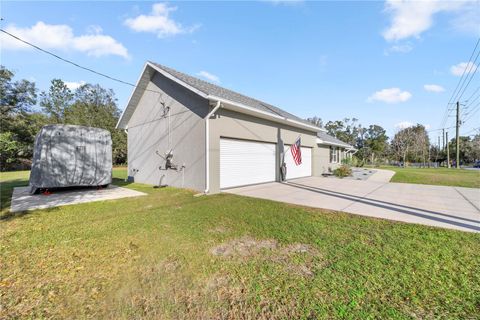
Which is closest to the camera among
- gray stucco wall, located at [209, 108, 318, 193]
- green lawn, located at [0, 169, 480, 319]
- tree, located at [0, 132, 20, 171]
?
green lawn, located at [0, 169, 480, 319]

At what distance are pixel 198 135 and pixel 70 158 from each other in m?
5.01

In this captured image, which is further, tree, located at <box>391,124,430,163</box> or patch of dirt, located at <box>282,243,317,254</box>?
tree, located at <box>391,124,430,163</box>

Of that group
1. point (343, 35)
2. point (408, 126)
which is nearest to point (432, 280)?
point (343, 35)

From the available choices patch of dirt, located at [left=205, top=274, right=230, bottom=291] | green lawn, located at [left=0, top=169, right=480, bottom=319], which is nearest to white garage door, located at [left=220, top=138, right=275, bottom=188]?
green lawn, located at [left=0, top=169, right=480, bottom=319]

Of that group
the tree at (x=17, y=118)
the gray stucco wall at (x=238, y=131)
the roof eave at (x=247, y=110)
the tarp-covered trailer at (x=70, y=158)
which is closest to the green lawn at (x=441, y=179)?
the gray stucco wall at (x=238, y=131)

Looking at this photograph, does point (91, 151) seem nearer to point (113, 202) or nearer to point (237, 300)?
point (113, 202)

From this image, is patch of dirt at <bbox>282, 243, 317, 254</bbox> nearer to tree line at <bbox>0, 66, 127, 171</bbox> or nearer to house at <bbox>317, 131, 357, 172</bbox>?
house at <bbox>317, 131, 357, 172</bbox>

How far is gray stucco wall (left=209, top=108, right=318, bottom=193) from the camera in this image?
27.2 feet

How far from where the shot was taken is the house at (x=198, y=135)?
8320 mm

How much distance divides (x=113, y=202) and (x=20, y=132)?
29145 millimetres

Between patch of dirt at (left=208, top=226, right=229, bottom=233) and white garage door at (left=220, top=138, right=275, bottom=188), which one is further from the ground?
white garage door at (left=220, top=138, right=275, bottom=188)

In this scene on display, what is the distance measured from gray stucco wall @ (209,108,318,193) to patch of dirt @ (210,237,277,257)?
464cm

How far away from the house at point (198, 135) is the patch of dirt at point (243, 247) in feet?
15.0

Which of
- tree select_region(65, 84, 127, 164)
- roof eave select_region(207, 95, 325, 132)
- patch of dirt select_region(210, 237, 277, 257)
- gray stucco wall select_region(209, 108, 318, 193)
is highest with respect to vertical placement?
tree select_region(65, 84, 127, 164)
